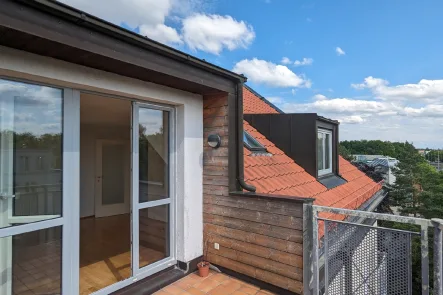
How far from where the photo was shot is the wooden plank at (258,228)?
10.3 feet

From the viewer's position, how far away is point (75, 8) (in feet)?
6.75

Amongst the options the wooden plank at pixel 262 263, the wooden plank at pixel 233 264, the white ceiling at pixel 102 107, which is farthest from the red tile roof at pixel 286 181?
the white ceiling at pixel 102 107

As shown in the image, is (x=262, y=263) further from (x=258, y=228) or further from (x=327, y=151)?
(x=327, y=151)

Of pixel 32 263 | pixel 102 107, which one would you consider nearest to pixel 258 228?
pixel 32 263

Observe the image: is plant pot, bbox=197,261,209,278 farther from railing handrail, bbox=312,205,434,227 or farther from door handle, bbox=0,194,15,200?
door handle, bbox=0,194,15,200

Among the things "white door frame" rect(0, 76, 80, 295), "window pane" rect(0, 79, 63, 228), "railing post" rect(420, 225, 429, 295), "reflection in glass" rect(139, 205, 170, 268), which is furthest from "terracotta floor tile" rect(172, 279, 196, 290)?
"railing post" rect(420, 225, 429, 295)

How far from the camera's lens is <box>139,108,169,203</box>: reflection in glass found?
349cm

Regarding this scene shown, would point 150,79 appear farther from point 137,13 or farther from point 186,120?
point 137,13

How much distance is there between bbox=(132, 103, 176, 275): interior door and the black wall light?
55 centimetres

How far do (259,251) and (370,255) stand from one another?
4.44ft

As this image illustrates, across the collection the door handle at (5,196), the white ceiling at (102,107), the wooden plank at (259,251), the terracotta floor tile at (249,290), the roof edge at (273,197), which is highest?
the white ceiling at (102,107)

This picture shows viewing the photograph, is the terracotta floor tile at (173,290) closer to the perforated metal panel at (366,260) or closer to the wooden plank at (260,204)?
the wooden plank at (260,204)

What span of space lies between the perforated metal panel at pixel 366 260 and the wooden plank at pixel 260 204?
42cm

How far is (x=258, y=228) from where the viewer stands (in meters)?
3.47
